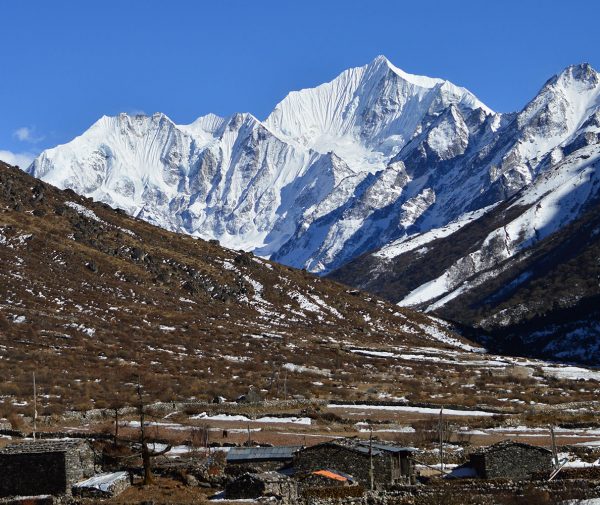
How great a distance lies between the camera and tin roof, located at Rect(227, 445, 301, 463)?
52.5 meters

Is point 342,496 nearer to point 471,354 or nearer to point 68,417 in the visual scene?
point 68,417

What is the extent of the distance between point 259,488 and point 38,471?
31.5 ft

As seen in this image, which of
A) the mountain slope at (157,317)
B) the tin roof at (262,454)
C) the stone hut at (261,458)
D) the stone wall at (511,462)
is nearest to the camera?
the stone hut at (261,458)

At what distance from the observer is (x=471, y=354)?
526 ft

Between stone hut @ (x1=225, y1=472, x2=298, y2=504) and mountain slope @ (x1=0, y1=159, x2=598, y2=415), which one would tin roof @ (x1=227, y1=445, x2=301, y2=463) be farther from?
mountain slope @ (x1=0, y1=159, x2=598, y2=415)

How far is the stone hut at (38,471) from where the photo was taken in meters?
44.9

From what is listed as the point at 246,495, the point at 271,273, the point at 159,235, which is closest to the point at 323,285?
the point at 271,273

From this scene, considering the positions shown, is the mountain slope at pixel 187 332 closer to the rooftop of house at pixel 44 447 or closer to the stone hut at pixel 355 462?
the rooftop of house at pixel 44 447

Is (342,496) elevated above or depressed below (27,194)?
below

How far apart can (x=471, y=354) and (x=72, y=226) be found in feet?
218

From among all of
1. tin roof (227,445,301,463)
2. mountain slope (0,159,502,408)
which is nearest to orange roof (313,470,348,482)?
tin roof (227,445,301,463)

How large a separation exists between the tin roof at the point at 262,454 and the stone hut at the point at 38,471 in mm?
9295

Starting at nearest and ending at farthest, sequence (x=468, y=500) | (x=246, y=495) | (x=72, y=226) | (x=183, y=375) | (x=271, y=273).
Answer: (x=468, y=500), (x=246, y=495), (x=183, y=375), (x=72, y=226), (x=271, y=273)

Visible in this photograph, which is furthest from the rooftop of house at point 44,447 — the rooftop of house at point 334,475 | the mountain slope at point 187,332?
the mountain slope at point 187,332
